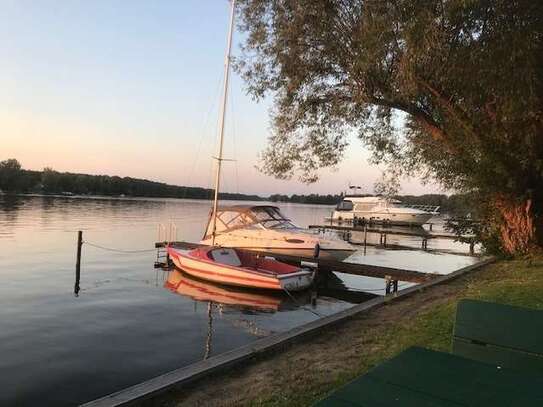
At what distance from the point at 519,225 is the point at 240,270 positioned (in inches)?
378

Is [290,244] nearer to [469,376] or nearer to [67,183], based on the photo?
[469,376]

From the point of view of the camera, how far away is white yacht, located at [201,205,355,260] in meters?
22.8

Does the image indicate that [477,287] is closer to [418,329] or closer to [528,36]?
[418,329]

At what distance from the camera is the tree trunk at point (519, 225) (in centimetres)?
1602

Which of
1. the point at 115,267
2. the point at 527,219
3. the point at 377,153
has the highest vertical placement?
the point at 377,153

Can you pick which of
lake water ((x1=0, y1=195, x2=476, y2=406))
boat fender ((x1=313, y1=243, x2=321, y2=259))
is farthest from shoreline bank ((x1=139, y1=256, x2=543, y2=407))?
boat fender ((x1=313, y1=243, x2=321, y2=259))

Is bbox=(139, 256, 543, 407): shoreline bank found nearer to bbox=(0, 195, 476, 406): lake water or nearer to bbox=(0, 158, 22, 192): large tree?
bbox=(0, 195, 476, 406): lake water

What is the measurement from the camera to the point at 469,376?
2801 mm

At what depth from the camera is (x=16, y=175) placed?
383 feet

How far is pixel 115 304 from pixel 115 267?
7648 millimetres

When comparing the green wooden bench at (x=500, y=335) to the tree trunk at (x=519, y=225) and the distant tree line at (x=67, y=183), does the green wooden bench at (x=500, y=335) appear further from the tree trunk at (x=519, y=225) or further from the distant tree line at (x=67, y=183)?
the distant tree line at (x=67, y=183)

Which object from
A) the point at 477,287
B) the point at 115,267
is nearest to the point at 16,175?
the point at 115,267

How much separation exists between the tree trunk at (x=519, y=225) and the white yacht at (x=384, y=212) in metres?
42.5

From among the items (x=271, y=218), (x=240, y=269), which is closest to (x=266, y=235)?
(x=271, y=218)
